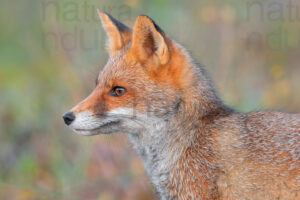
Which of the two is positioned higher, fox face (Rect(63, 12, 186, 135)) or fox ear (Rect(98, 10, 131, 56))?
fox ear (Rect(98, 10, 131, 56))

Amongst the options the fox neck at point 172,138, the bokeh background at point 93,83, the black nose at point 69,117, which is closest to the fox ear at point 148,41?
the fox neck at point 172,138

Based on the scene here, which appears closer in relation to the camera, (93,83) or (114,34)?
(114,34)

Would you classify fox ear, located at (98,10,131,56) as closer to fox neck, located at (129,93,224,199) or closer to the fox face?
the fox face

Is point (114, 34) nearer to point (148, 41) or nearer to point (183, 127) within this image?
point (148, 41)

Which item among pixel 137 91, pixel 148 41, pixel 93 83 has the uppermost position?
pixel 148 41

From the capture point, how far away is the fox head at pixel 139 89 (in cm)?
528

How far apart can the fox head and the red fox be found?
0.04ft

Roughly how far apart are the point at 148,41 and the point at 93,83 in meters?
2.27

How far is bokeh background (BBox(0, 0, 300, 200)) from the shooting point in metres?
7.91

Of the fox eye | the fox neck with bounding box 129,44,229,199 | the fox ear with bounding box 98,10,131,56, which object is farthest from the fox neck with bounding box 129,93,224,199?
the fox ear with bounding box 98,10,131,56

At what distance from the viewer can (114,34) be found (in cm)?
612

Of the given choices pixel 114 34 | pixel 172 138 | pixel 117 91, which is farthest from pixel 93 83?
pixel 172 138

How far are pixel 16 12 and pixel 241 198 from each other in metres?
12.6

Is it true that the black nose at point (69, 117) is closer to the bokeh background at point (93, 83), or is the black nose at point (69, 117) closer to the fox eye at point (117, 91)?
the fox eye at point (117, 91)
